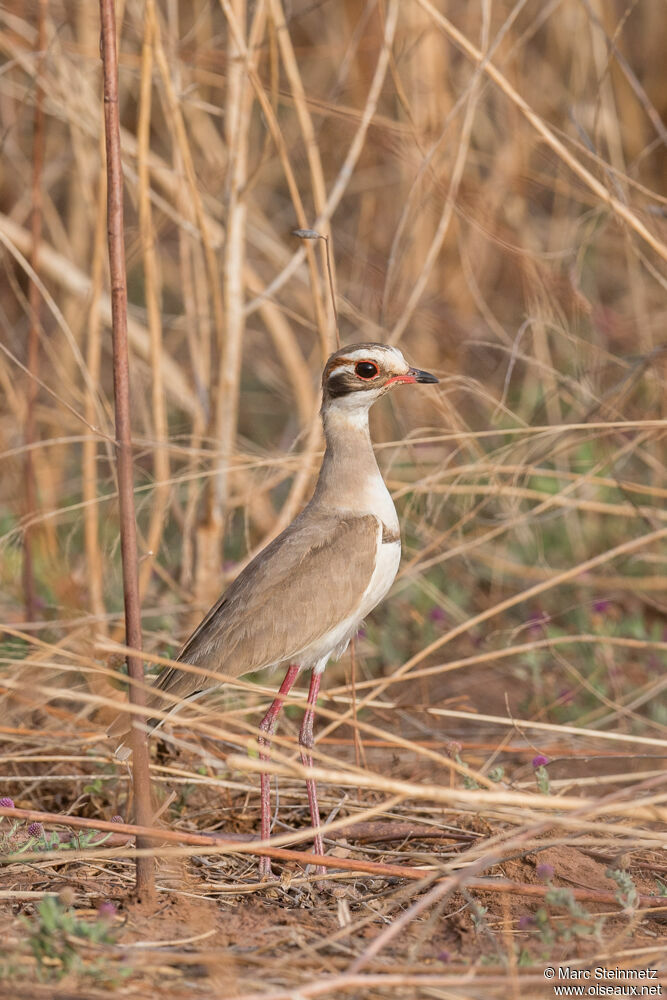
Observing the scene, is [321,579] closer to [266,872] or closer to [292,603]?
[292,603]

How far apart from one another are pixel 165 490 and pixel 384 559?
1.38 meters

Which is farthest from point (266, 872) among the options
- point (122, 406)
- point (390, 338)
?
point (390, 338)

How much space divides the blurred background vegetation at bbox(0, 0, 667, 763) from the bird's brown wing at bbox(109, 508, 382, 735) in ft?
1.34

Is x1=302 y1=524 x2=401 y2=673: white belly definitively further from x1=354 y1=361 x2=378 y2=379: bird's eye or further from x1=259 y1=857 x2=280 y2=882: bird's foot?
x1=259 y1=857 x2=280 y2=882: bird's foot

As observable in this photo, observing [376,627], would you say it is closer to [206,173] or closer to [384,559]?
[384,559]

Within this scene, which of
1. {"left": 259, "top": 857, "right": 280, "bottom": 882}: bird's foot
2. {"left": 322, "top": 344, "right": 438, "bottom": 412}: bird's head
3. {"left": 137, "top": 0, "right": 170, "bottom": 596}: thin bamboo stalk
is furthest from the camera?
{"left": 137, "top": 0, "right": 170, "bottom": 596}: thin bamboo stalk

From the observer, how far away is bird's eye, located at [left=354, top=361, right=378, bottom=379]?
338cm

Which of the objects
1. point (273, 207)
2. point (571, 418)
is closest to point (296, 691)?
point (571, 418)

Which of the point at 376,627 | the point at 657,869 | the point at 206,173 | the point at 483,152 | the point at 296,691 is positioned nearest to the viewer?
the point at 657,869

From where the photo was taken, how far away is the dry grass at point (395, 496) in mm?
2506

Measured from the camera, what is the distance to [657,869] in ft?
9.61

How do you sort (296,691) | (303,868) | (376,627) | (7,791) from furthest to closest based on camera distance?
(376,627) < (296,691) < (7,791) < (303,868)

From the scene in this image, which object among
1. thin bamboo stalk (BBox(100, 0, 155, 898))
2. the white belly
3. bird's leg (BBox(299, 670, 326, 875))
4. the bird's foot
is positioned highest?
thin bamboo stalk (BBox(100, 0, 155, 898))

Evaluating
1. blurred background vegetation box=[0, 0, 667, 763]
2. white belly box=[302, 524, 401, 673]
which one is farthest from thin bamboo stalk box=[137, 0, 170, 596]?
white belly box=[302, 524, 401, 673]
